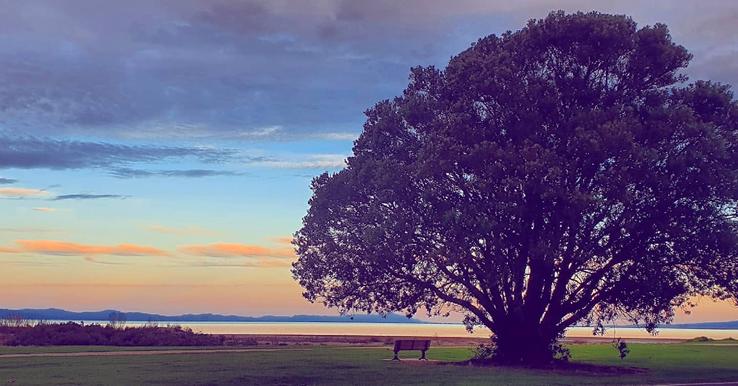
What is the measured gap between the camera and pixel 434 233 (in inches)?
1515

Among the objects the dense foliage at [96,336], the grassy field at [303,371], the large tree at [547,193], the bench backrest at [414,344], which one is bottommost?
the grassy field at [303,371]

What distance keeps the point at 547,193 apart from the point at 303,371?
→ 1161 cm

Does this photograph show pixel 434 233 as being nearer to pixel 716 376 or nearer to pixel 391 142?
pixel 391 142

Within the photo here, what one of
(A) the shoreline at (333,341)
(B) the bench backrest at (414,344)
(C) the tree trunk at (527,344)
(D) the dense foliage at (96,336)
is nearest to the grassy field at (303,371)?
(B) the bench backrest at (414,344)

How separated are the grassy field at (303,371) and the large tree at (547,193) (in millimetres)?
3515

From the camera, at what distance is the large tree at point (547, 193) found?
35500 mm

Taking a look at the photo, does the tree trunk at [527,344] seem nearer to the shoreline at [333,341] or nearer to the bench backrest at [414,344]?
the bench backrest at [414,344]

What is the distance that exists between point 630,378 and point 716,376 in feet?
13.2

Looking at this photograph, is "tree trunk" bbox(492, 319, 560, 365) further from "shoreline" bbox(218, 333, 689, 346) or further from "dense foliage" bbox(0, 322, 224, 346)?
"dense foliage" bbox(0, 322, 224, 346)

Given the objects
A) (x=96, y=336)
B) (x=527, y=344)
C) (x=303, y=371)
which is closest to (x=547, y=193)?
(x=527, y=344)

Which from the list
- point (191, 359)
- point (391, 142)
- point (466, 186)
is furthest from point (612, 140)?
point (191, 359)

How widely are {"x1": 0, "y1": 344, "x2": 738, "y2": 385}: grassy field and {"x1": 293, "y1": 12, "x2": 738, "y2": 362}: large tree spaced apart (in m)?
3.52

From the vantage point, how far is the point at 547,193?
33.9 m

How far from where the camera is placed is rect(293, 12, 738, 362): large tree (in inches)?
1398
